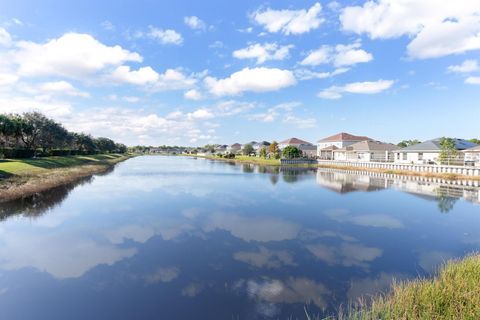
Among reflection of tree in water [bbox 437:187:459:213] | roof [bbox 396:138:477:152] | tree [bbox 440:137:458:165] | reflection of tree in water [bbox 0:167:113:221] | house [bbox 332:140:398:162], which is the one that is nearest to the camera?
reflection of tree in water [bbox 0:167:113:221]

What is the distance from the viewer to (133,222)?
1572cm

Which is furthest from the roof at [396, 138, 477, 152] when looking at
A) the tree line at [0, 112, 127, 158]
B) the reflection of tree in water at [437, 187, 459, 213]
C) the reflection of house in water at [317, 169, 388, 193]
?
the tree line at [0, 112, 127, 158]

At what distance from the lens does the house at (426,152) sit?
5094 cm

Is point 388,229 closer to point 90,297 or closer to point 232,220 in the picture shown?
point 232,220

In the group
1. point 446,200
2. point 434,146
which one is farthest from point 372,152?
point 446,200

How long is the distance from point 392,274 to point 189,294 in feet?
21.7

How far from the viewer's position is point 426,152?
53.4 meters

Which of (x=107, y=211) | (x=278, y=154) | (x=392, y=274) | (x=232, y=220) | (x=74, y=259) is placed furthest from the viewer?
(x=278, y=154)

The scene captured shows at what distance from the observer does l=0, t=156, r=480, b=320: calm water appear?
7.48 metres

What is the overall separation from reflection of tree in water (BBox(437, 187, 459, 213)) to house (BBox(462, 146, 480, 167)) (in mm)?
19481

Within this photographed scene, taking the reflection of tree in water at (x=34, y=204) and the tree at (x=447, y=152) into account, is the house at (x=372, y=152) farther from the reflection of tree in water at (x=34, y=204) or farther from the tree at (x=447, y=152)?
the reflection of tree in water at (x=34, y=204)

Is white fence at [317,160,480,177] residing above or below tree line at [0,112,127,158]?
below

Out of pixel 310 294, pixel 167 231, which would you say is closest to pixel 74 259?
pixel 167 231

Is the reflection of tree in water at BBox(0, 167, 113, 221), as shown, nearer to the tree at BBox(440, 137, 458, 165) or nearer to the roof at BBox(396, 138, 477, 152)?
the tree at BBox(440, 137, 458, 165)
